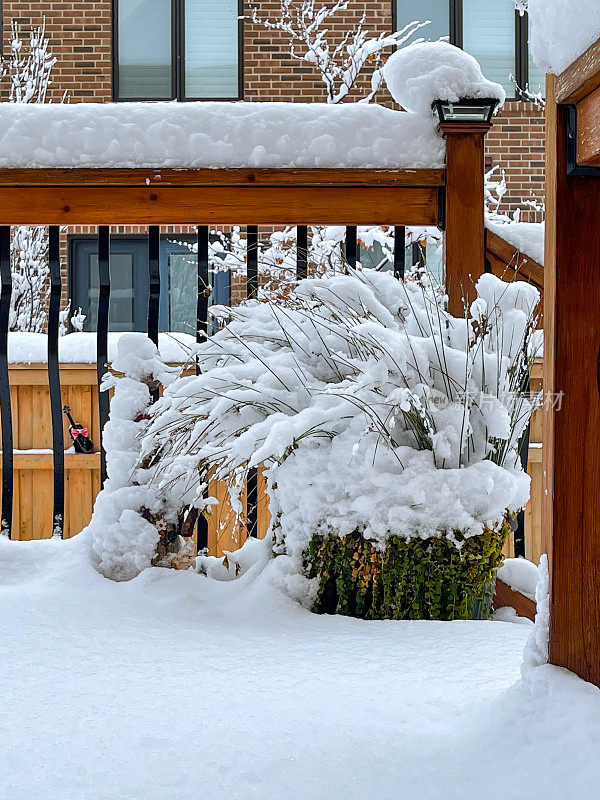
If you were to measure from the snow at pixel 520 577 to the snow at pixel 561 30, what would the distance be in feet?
3.42

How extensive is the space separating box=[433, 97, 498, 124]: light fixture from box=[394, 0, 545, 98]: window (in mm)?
5317

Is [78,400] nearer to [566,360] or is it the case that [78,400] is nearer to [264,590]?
[264,590]

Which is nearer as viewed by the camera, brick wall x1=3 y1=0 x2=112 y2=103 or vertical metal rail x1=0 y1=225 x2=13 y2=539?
vertical metal rail x1=0 y1=225 x2=13 y2=539

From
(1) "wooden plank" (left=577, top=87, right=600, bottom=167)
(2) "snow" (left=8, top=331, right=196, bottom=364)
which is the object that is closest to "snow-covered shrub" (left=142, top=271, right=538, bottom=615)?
(1) "wooden plank" (left=577, top=87, right=600, bottom=167)

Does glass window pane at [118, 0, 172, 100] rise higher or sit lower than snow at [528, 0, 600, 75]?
higher

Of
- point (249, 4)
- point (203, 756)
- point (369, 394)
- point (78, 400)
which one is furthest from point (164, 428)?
point (249, 4)

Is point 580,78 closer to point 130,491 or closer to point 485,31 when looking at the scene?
point 130,491

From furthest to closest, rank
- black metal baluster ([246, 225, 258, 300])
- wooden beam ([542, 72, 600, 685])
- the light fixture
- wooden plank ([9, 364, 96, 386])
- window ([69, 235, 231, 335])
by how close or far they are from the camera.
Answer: window ([69, 235, 231, 335]), wooden plank ([9, 364, 96, 386]), black metal baluster ([246, 225, 258, 300]), the light fixture, wooden beam ([542, 72, 600, 685])

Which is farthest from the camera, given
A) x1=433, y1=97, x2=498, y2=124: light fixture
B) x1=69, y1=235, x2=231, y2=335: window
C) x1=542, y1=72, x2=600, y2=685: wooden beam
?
x1=69, y1=235, x2=231, y2=335: window

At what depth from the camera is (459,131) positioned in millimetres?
1823

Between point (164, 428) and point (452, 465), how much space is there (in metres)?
0.57

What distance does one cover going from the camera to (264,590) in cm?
150

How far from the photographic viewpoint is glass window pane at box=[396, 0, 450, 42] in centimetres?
663

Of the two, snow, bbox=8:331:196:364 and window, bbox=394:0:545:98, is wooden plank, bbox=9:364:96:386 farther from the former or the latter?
window, bbox=394:0:545:98
